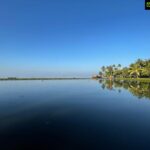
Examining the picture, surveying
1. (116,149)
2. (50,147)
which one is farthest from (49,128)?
(116,149)

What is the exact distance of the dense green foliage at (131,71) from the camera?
93.2 meters

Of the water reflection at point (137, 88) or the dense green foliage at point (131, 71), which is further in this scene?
the dense green foliage at point (131, 71)

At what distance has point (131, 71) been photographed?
4289 inches

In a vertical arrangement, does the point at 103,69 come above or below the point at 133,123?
above

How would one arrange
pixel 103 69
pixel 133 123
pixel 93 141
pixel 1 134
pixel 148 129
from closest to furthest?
1. pixel 93 141
2. pixel 1 134
3. pixel 148 129
4. pixel 133 123
5. pixel 103 69

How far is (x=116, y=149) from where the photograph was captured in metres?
9.51

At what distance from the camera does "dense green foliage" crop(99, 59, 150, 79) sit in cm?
9319

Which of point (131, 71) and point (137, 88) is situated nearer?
point (137, 88)

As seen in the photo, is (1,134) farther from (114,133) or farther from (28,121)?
(114,133)

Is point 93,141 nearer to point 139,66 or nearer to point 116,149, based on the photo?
point 116,149

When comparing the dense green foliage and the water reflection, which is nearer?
the water reflection

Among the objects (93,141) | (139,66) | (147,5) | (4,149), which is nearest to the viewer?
(147,5)

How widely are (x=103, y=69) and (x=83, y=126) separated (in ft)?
568

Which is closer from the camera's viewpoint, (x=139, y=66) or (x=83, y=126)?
(x=83, y=126)
